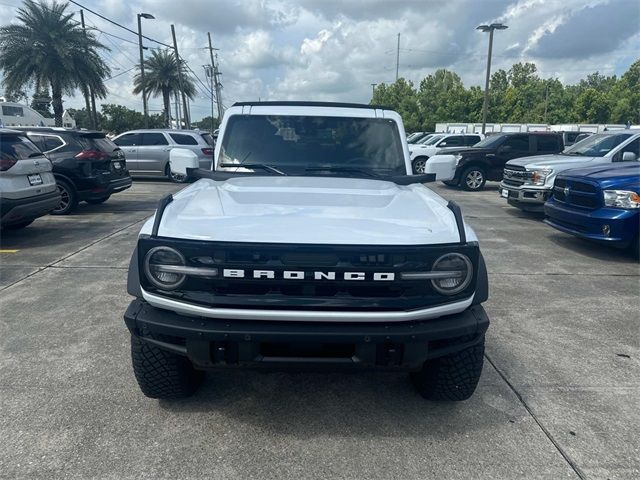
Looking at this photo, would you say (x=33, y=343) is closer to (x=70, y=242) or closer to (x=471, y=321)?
(x=471, y=321)

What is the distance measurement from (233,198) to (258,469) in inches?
61.7

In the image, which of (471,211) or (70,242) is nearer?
(70,242)

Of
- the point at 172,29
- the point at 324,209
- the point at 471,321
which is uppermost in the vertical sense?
the point at 172,29

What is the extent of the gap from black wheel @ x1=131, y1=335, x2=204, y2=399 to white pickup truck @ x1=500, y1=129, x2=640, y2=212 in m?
8.60

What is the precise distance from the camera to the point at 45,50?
25.3 metres

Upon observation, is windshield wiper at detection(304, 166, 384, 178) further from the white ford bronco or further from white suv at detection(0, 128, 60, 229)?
white suv at detection(0, 128, 60, 229)

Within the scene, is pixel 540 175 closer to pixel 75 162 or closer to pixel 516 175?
pixel 516 175

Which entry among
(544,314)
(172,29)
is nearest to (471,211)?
(544,314)

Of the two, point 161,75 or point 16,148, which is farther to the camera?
point 161,75

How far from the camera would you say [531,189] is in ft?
32.3

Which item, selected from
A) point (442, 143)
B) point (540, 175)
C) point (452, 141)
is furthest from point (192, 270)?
point (452, 141)

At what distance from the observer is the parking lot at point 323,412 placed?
2566mm

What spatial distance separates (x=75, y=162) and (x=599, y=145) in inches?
431

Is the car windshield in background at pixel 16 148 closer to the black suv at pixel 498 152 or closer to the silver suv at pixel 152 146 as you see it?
the silver suv at pixel 152 146
